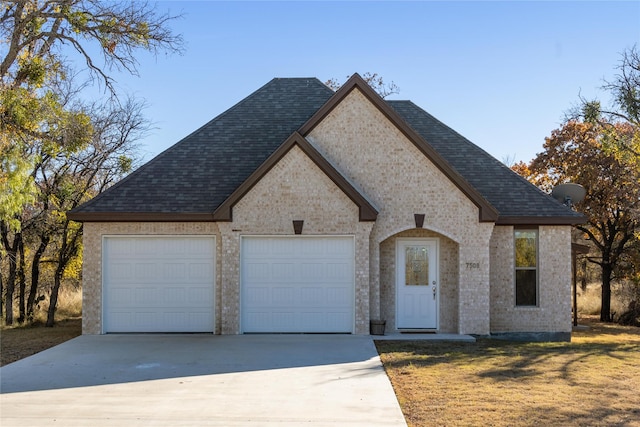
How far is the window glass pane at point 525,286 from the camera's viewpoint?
1598cm

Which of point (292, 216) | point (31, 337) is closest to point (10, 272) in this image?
point (31, 337)

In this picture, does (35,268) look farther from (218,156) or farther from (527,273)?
(527,273)

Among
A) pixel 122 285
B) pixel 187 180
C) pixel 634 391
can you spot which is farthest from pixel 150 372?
pixel 634 391

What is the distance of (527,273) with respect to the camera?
630 inches

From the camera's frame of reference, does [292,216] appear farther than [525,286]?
No

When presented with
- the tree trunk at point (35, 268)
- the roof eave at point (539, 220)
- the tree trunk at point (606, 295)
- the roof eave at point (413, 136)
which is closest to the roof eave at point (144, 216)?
the roof eave at point (413, 136)

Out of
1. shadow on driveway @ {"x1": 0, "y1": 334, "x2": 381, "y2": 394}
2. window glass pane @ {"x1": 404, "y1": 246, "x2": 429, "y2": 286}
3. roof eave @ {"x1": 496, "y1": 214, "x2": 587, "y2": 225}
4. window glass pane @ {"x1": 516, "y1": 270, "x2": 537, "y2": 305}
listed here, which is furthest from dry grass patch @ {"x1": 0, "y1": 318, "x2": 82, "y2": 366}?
window glass pane @ {"x1": 516, "y1": 270, "x2": 537, "y2": 305}

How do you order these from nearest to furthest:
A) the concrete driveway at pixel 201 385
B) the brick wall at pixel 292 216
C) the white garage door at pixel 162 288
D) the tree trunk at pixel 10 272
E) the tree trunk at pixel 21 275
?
the concrete driveway at pixel 201 385
the brick wall at pixel 292 216
the white garage door at pixel 162 288
the tree trunk at pixel 10 272
the tree trunk at pixel 21 275

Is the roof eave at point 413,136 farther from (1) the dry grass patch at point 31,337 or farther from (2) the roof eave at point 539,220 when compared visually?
(1) the dry grass patch at point 31,337

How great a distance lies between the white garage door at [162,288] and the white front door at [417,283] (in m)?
4.74

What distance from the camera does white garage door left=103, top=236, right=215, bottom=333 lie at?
50.5ft

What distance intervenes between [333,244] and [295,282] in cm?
130

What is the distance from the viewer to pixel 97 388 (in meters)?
9.39

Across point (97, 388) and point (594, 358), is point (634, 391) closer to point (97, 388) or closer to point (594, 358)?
point (594, 358)
